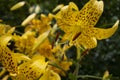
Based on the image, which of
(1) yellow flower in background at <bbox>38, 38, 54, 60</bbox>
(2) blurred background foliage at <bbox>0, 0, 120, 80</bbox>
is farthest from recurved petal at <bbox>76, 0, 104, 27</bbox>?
(2) blurred background foliage at <bbox>0, 0, 120, 80</bbox>

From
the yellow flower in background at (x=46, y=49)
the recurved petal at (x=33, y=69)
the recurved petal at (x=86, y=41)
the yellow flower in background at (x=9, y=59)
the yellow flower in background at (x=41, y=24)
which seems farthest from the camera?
the yellow flower in background at (x=41, y=24)

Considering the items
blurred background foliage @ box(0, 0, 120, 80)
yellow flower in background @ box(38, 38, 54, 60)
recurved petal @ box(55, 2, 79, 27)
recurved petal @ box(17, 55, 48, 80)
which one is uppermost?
recurved petal @ box(55, 2, 79, 27)

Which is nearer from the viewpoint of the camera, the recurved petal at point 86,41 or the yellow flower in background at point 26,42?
the recurved petal at point 86,41

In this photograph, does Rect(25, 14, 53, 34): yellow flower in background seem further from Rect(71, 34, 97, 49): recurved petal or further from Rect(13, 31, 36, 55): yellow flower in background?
Rect(71, 34, 97, 49): recurved petal

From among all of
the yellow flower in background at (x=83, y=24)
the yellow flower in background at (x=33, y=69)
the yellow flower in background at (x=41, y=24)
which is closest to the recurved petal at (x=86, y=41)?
the yellow flower in background at (x=83, y=24)

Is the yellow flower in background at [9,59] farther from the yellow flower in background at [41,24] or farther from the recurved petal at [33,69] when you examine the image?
the yellow flower in background at [41,24]

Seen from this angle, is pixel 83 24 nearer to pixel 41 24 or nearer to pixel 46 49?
pixel 46 49

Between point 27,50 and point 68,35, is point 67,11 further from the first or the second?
point 27,50

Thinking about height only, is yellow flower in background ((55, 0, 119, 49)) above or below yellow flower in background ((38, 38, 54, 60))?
above
